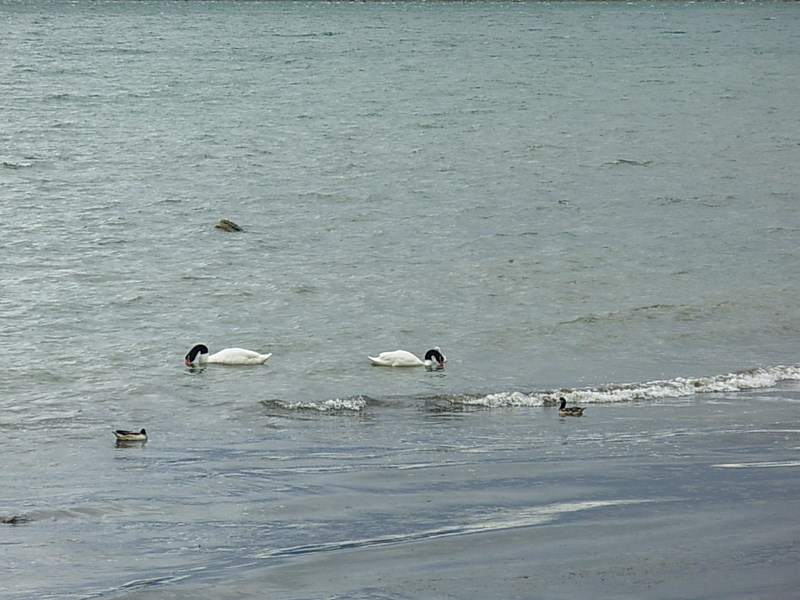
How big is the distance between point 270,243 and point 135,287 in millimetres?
4435

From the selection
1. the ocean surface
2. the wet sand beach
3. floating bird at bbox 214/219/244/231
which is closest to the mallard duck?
the ocean surface

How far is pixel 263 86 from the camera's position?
60.5m

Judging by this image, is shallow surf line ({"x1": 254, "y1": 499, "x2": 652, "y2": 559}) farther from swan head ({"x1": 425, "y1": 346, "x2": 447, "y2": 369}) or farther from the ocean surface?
swan head ({"x1": 425, "y1": 346, "x2": 447, "y2": 369})

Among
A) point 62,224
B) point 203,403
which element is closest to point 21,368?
point 203,403

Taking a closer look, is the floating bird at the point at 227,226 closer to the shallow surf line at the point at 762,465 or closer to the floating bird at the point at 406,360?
the floating bird at the point at 406,360

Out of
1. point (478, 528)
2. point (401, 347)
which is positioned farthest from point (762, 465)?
point (401, 347)

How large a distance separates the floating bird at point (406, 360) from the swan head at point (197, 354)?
2.40m

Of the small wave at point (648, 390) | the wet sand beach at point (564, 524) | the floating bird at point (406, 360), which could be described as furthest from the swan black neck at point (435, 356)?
the wet sand beach at point (564, 524)

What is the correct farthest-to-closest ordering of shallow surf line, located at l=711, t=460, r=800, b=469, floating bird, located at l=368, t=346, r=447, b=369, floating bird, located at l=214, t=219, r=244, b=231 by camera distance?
floating bird, located at l=214, t=219, r=244, b=231 < floating bird, located at l=368, t=346, r=447, b=369 < shallow surf line, located at l=711, t=460, r=800, b=469

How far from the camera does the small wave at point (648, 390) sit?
588 inches

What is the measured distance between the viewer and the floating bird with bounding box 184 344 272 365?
1691 centimetres

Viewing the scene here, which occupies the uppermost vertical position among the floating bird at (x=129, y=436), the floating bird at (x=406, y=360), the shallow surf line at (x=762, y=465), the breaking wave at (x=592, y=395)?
the floating bird at (x=406, y=360)

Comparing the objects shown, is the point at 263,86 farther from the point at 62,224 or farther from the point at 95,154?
the point at 62,224

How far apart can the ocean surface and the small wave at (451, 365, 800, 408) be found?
0.06m
